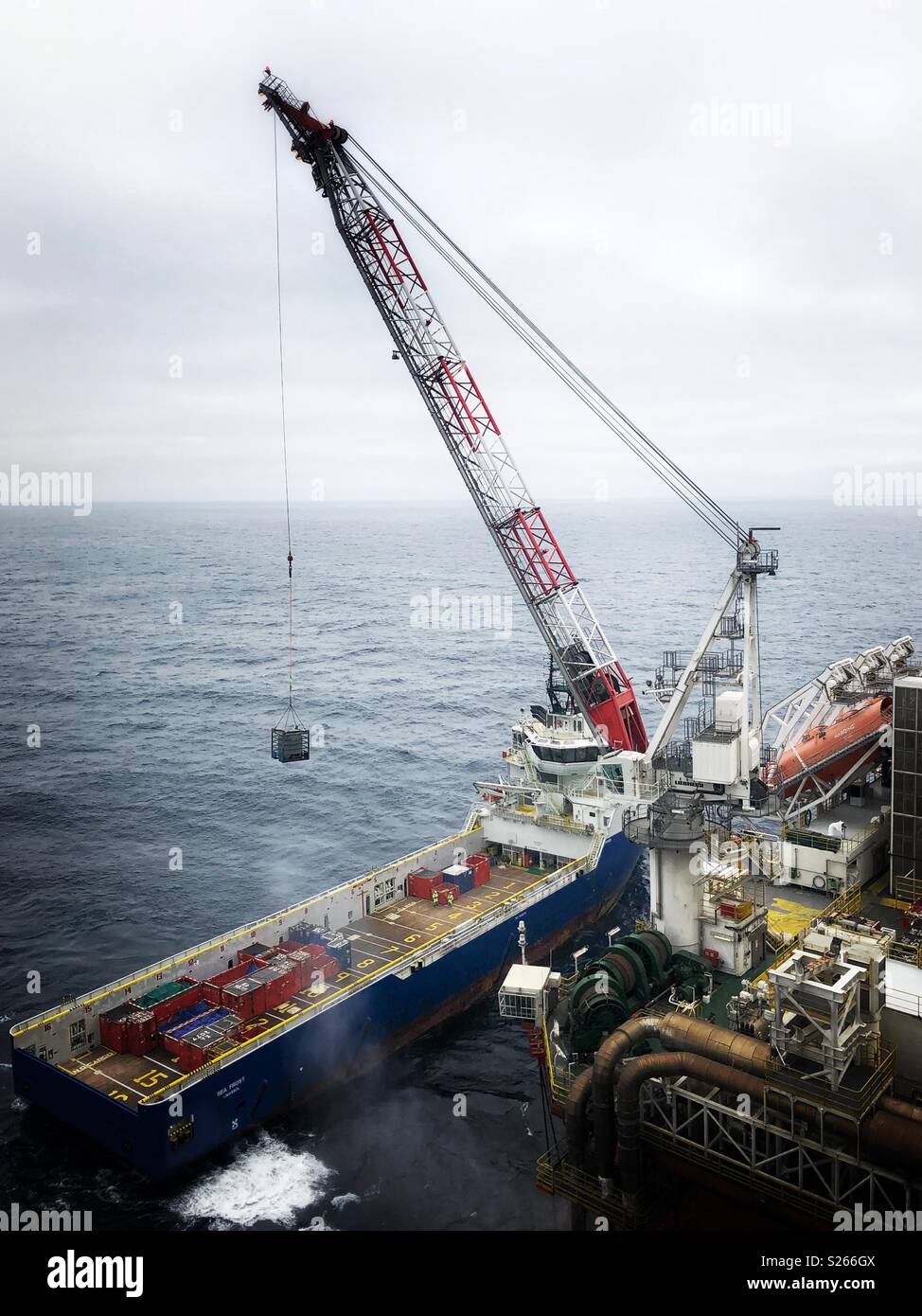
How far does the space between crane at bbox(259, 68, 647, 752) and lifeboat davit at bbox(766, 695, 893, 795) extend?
14.5m

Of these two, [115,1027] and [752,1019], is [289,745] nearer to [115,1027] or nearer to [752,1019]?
[115,1027]

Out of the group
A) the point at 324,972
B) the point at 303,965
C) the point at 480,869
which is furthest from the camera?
the point at 480,869

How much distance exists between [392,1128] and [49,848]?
1298 inches

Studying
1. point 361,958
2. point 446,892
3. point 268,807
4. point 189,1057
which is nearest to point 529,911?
point 446,892

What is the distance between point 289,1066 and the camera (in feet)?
124

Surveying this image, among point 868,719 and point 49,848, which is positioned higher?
point 868,719

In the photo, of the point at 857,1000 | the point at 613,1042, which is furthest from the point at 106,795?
the point at 857,1000

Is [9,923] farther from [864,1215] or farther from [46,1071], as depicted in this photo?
[864,1215]

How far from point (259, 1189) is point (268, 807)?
36.6 m

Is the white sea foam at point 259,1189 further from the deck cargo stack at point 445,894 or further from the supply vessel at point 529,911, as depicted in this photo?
the deck cargo stack at point 445,894

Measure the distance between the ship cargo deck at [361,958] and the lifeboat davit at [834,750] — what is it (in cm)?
1625

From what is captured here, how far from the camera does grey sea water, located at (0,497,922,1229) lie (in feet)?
111

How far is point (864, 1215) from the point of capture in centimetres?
2439

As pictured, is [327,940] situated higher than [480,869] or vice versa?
[480,869]
